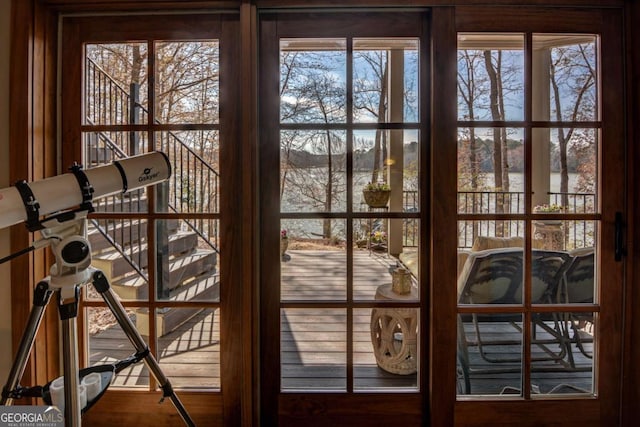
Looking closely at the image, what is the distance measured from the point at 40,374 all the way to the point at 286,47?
1.80 meters

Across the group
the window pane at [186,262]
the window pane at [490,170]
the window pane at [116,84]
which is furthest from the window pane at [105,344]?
the window pane at [490,170]

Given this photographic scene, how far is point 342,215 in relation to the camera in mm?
1587

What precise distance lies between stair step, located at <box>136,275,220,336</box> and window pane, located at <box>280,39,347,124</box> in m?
0.83

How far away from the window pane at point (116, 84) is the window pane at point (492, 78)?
1.45 meters

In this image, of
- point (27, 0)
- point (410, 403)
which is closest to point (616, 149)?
point (410, 403)

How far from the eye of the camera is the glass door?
157cm

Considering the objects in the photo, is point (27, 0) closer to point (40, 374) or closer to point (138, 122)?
point (138, 122)

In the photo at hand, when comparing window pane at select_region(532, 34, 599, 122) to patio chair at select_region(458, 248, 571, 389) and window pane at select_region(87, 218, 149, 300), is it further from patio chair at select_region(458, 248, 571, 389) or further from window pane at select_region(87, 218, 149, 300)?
window pane at select_region(87, 218, 149, 300)

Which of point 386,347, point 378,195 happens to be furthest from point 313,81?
point 386,347

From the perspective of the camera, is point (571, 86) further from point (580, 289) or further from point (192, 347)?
point (192, 347)

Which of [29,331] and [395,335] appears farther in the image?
[395,335]

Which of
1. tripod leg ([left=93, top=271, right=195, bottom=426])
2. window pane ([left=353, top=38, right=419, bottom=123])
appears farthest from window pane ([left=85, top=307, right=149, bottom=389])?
Result: window pane ([left=353, top=38, right=419, bottom=123])

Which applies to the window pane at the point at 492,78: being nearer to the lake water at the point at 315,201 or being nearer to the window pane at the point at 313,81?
the lake water at the point at 315,201

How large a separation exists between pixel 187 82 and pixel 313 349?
1355 mm
